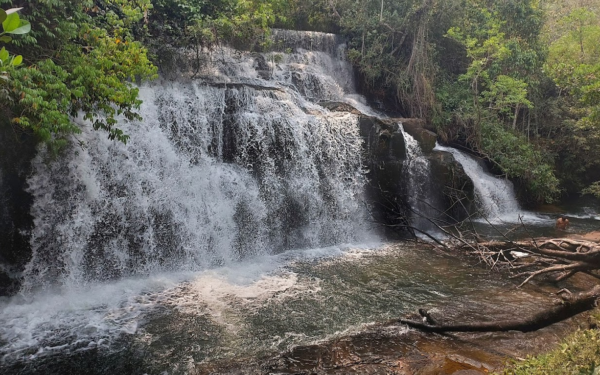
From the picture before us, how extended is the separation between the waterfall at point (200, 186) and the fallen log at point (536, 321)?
493 cm

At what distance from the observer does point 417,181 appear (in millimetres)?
11852

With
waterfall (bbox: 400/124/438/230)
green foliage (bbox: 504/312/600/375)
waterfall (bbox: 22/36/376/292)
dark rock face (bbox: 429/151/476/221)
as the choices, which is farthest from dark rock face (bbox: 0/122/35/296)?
dark rock face (bbox: 429/151/476/221)

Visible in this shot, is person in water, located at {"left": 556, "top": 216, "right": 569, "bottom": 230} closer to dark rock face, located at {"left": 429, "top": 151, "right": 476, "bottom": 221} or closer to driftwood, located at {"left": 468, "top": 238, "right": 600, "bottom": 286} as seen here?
dark rock face, located at {"left": 429, "top": 151, "right": 476, "bottom": 221}

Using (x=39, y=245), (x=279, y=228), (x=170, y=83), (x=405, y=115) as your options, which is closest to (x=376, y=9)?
(x=405, y=115)

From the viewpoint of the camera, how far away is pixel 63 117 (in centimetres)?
576

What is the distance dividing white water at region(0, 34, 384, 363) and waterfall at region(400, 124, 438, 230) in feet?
5.63

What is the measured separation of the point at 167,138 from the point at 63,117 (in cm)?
339

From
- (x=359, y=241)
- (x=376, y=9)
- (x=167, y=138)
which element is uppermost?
(x=376, y=9)

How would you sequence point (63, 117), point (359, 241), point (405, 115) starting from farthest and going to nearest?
point (405, 115), point (359, 241), point (63, 117)

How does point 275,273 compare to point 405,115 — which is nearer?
point 275,273

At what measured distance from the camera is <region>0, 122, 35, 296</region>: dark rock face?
22.1 feet

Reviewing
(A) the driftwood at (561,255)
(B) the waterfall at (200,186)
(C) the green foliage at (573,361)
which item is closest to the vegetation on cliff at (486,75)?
(B) the waterfall at (200,186)

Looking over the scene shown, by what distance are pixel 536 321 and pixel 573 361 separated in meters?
2.71

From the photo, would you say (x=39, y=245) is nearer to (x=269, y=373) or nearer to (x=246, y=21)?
(x=269, y=373)
